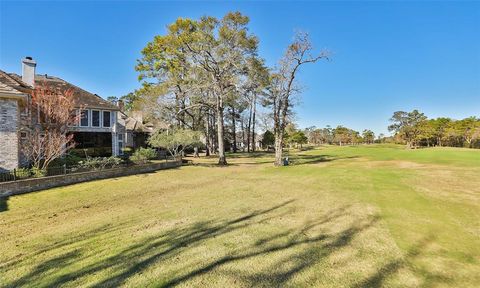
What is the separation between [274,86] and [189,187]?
17.0 metres

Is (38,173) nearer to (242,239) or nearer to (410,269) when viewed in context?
(242,239)

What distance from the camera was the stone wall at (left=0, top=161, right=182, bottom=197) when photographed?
11375 mm

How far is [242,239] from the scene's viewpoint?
5996 mm

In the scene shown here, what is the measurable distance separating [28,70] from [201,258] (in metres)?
25.4

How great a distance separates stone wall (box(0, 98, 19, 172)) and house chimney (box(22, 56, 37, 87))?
309 inches

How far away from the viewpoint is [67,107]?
1747cm

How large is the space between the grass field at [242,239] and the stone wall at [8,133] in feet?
20.8

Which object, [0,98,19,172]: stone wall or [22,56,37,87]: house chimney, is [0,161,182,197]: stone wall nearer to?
[0,98,19,172]: stone wall

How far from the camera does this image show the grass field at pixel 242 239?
4.39 m

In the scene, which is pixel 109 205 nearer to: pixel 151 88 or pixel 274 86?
pixel 274 86

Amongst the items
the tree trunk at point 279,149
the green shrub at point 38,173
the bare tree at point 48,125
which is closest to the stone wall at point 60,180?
the green shrub at point 38,173

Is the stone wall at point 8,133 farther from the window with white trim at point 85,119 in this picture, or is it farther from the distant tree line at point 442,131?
the distant tree line at point 442,131

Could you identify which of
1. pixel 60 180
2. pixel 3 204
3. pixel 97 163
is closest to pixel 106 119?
pixel 97 163

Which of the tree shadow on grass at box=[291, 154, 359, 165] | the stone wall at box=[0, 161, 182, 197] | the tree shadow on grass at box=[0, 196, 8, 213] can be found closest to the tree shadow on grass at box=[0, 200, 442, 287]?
the tree shadow on grass at box=[0, 196, 8, 213]
